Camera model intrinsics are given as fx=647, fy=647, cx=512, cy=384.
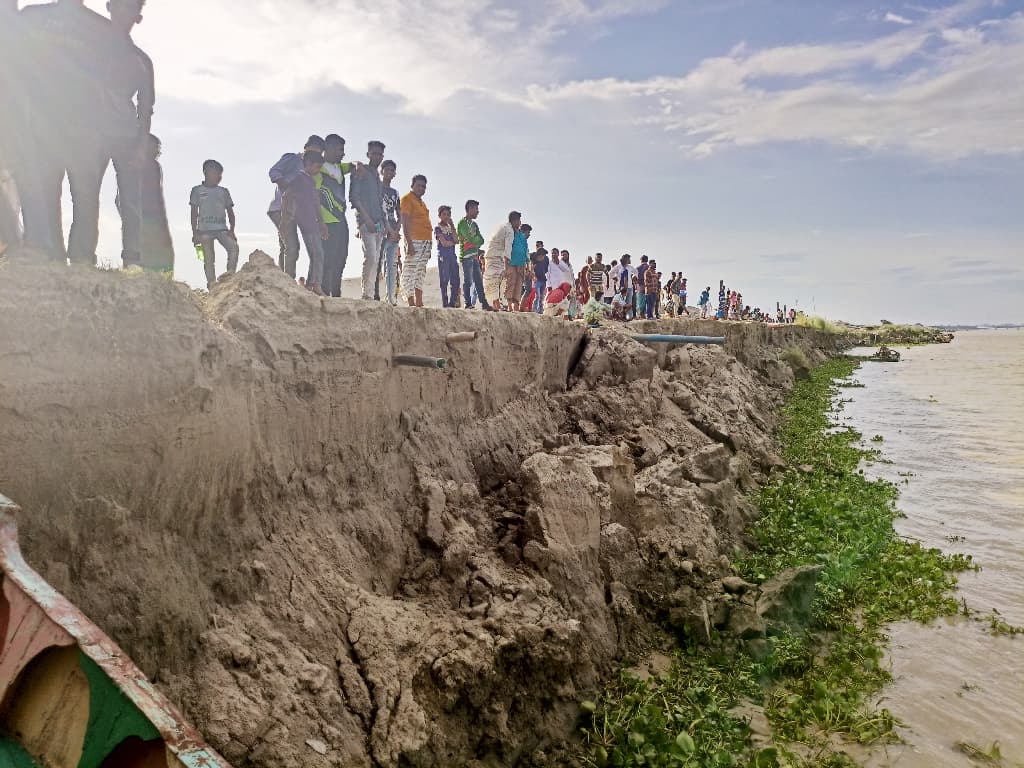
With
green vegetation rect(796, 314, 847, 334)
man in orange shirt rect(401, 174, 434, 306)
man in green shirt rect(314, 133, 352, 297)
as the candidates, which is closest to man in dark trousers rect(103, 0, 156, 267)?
man in green shirt rect(314, 133, 352, 297)

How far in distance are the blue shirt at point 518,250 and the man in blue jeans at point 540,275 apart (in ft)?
8.82

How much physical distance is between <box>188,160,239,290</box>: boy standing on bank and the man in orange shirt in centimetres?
216

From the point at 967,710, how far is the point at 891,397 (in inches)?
775

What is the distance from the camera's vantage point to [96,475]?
A: 331 centimetres

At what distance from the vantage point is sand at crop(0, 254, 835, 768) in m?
3.22

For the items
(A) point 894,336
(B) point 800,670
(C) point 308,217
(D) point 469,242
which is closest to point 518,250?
(D) point 469,242

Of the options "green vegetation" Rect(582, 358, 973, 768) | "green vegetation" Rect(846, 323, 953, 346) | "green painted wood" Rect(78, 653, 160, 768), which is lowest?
"green vegetation" Rect(582, 358, 973, 768)

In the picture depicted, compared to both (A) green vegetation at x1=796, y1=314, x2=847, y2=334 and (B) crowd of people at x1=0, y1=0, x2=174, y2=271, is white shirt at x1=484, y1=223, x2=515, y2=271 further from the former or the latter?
(A) green vegetation at x1=796, y1=314, x2=847, y2=334

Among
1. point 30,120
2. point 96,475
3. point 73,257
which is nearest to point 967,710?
point 96,475

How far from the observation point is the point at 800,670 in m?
5.62

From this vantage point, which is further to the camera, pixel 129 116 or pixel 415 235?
pixel 415 235

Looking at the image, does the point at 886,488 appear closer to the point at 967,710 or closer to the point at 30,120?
the point at 967,710

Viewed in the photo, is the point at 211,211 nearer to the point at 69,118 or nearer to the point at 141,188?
the point at 141,188

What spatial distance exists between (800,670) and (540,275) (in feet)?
33.9
